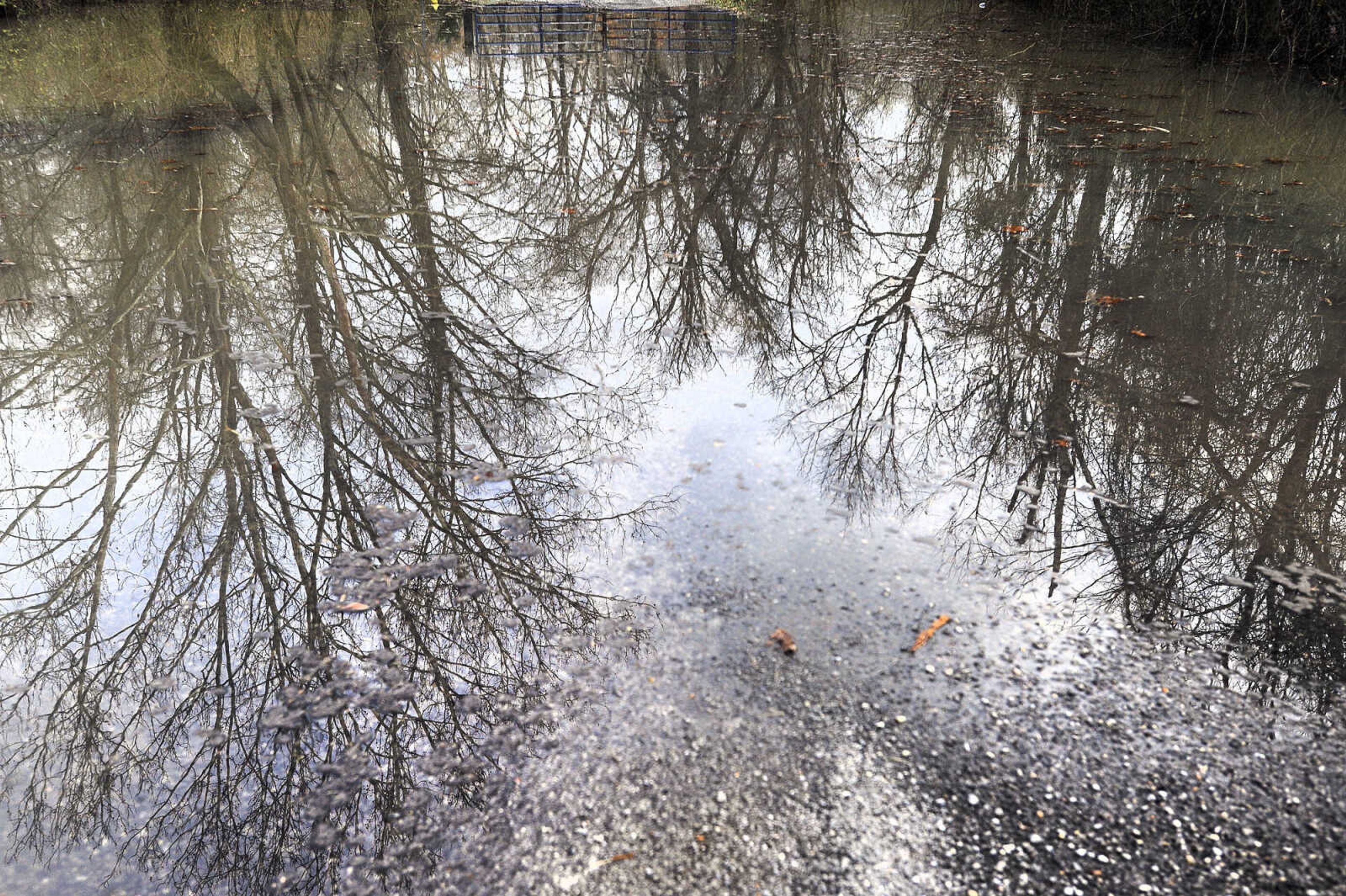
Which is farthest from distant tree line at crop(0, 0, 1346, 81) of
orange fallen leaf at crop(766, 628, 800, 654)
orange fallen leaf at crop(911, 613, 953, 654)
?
orange fallen leaf at crop(766, 628, 800, 654)

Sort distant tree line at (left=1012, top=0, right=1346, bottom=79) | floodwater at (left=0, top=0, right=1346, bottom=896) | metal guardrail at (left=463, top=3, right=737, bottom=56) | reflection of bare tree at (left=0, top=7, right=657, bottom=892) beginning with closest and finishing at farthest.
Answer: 1. floodwater at (left=0, top=0, right=1346, bottom=896)
2. reflection of bare tree at (left=0, top=7, right=657, bottom=892)
3. distant tree line at (left=1012, top=0, right=1346, bottom=79)
4. metal guardrail at (left=463, top=3, right=737, bottom=56)

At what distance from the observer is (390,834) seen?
2828 mm

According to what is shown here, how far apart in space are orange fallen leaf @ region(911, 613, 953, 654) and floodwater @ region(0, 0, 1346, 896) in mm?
20

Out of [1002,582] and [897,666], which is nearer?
[897,666]

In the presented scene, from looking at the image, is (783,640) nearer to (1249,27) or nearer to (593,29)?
(1249,27)

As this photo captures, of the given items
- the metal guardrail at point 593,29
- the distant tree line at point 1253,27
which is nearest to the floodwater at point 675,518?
the distant tree line at point 1253,27

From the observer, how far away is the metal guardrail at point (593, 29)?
51.3 feet

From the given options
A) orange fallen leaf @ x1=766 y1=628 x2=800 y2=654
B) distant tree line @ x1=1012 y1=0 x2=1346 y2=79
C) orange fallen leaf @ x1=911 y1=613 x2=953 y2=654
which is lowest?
orange fallen leaf @ x1=766 y1=628 x2=800 y2=654

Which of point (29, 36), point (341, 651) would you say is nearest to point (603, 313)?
point (341, 651)

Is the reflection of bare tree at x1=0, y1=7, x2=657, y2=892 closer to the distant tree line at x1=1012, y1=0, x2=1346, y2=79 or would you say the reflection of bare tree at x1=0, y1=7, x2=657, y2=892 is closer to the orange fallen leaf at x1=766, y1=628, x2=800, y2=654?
the orange fallen leaf at x1=766, y1=628, x2=800, y2=654

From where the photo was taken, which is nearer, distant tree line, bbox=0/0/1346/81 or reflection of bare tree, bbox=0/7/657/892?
reflection of bare tree, bbox=0/7/657/892

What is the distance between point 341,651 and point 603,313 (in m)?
3.65

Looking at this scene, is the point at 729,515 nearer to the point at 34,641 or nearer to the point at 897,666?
the point at 897,666

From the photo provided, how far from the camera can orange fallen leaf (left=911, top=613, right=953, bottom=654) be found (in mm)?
3557
